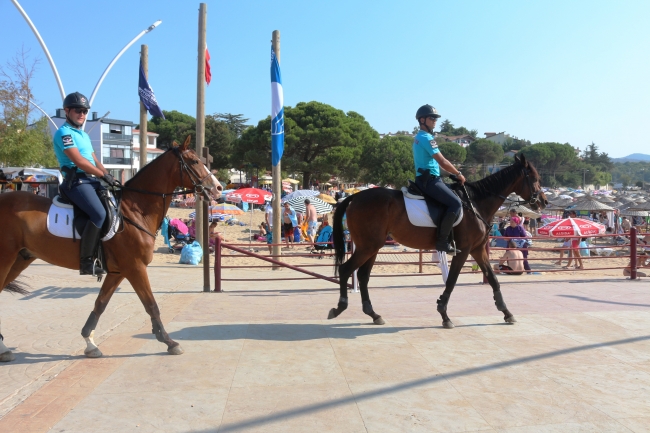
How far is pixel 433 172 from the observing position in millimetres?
6988

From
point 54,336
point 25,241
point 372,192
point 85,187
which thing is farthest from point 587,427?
point 54,336

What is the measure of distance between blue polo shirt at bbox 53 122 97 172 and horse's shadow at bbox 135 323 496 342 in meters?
2.40

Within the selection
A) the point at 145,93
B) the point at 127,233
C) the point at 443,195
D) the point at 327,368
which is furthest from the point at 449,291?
the point at 145,93

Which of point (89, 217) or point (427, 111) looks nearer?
point (89, 217)

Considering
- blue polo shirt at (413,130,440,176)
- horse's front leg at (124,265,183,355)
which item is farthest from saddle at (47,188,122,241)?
blue polo shirt at (413,130,440,176)

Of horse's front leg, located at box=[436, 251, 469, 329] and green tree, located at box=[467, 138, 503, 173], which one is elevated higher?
green tree, located at box=[467, 138, 503, 173]

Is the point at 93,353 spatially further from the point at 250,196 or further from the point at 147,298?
the point at 250,196

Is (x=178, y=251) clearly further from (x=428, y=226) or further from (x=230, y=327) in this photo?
(x=428, y=226)

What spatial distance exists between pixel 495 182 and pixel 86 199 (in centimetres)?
551

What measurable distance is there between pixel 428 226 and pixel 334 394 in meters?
3.21

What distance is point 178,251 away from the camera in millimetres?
18125

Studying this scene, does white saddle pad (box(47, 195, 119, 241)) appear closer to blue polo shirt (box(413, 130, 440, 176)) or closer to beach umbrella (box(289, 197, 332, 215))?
blue polo shirt (box(413, 130, 440, 176))

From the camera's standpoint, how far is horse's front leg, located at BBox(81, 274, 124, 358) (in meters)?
5.48

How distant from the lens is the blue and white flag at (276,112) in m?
13.7
